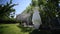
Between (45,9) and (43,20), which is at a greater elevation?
(45,9)

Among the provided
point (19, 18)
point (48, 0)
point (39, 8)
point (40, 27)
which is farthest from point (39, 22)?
point (19, 18)

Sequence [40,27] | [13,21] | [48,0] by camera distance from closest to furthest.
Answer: [48,0]
[40,27]
[13,21]

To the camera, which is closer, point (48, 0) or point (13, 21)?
point (48, 0)

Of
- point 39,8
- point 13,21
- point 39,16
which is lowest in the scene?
point 13,21

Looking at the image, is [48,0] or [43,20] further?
[43,20]

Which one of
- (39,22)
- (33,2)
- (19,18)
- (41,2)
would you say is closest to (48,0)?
(41,2)

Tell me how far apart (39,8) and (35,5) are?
681 mm

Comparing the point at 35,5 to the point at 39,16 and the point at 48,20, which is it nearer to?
the point at 39,16

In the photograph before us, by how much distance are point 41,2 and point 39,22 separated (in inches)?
107

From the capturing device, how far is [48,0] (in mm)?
15438

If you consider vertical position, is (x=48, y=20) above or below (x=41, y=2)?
below

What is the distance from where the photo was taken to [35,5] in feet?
54.4

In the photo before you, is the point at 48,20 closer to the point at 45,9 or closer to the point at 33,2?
the point at 45,9

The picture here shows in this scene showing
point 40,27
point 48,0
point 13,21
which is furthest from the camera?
point 13,21
